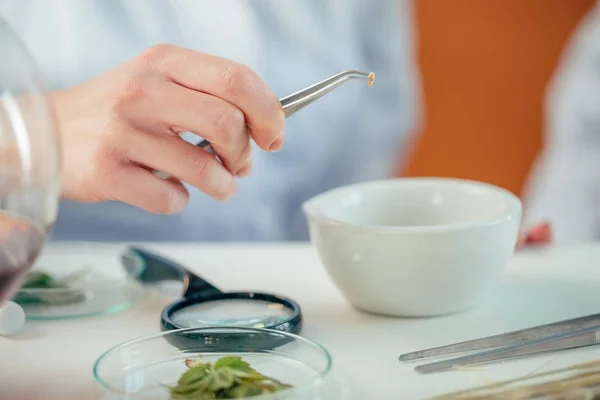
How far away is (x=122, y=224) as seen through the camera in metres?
1.26

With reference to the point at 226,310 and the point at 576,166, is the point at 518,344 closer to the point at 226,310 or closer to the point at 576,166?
the point at 226,310

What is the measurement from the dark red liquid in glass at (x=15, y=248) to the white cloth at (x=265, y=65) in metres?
0.81

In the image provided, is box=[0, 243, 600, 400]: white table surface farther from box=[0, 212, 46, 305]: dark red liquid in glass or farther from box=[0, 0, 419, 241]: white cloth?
box=[0, 0, 419, 241]: white cloth

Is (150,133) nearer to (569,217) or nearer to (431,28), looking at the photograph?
(569,217)

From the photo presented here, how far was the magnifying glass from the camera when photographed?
597 mm

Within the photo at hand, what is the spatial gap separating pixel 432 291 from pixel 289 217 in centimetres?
77

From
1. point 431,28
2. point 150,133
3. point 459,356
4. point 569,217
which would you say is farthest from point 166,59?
point 431,28

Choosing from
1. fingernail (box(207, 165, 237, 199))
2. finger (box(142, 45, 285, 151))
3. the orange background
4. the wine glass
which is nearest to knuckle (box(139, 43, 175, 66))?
finger (box(142, 45, 285, 151))

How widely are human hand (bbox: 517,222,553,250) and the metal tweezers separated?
0.29 meters

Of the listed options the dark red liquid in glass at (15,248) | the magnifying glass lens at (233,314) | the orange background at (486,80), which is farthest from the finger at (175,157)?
the orange background at (486,80)

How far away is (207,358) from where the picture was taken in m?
0.53

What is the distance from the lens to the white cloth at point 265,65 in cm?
126

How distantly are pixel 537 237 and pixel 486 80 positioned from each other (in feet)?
3.46

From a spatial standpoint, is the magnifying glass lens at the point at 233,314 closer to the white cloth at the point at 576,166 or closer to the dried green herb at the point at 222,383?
the dried green herb at the point at 222,383
